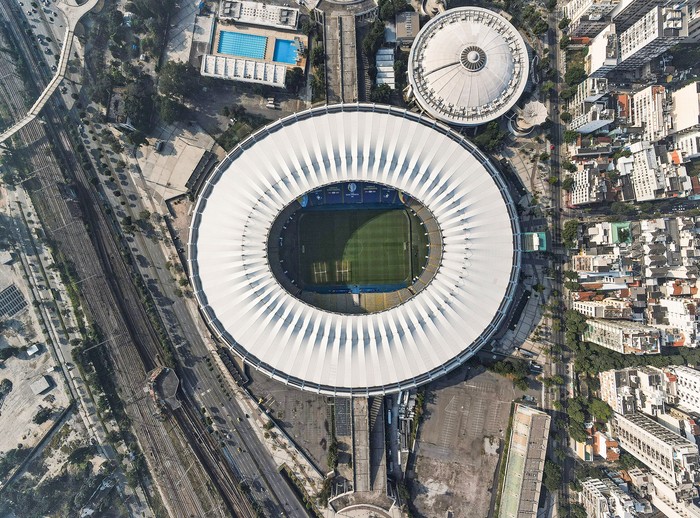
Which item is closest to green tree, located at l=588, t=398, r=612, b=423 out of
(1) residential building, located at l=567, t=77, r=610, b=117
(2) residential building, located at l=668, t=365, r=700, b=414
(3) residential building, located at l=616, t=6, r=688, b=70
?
(2) residential building, located at l=668, t=365, r=700, b=414

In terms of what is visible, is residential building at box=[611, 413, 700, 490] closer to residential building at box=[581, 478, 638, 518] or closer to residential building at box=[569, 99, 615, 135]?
residential building at box=[581, 478, 638, 518]

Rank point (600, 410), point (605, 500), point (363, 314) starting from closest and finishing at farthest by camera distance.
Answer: point (605, 500) → point (363, 314) → point (600, 410)

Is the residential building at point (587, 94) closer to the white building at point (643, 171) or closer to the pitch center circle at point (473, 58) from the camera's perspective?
the white building at point (643, 171)

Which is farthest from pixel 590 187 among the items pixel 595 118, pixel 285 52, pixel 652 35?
pixel 285 52

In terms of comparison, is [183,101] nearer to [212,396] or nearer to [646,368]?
[212,396]

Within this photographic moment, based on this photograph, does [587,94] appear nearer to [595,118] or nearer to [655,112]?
[595,118]
